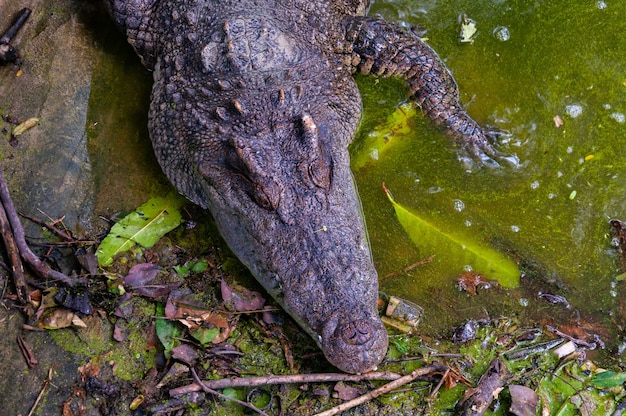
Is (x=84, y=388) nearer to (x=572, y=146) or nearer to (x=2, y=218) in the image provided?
(x=2, y=218)

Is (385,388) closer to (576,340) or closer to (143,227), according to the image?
(576,340)

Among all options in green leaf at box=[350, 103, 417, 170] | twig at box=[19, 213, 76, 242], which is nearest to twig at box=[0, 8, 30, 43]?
twig at box=[19, 213, 76, 242]

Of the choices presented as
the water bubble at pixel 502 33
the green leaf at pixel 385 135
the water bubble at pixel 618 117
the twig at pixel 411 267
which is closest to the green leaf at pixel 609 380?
the twig at pixel 411 267

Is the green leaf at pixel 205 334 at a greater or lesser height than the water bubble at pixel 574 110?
lesser

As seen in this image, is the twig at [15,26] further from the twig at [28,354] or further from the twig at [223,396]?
the twig at [223,396]

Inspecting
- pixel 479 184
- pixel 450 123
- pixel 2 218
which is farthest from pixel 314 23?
pixel 2 218

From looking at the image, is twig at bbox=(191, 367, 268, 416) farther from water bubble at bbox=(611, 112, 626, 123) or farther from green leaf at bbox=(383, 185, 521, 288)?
water bubble at bbox=(611, 112, 626, 123)
